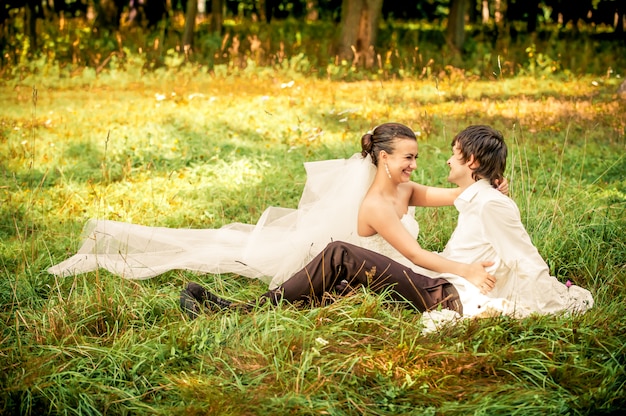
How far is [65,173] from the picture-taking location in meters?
6.70

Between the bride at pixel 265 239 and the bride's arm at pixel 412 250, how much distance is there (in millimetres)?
214

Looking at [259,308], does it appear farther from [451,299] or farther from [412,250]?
[451,299]

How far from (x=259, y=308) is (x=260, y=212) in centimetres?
199

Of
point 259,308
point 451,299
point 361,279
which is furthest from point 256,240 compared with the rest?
point 451,299

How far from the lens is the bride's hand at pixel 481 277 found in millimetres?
3725

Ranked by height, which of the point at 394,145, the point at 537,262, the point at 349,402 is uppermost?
the point at 394,145

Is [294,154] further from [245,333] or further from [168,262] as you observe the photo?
[245,333]

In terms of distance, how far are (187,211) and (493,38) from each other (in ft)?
47.3

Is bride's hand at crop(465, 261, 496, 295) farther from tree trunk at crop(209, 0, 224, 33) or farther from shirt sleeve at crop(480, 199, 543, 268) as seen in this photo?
tree trunk at crop(209, 0, 224, 33)

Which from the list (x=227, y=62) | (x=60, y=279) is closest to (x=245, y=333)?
(x=60, y=279)

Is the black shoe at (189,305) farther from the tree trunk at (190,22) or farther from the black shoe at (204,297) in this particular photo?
the tree trunk at (190,22)

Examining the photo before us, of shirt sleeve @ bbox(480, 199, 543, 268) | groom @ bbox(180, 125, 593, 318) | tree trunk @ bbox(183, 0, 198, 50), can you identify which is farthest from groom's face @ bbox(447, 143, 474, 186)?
tree trunk @ bbox(183, 0, 198, 50)

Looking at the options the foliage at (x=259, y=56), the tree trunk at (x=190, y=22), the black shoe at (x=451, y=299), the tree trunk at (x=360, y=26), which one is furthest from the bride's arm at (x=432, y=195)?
the tree trunk at (x=190, y=22)

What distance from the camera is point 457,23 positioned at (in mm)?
16547
